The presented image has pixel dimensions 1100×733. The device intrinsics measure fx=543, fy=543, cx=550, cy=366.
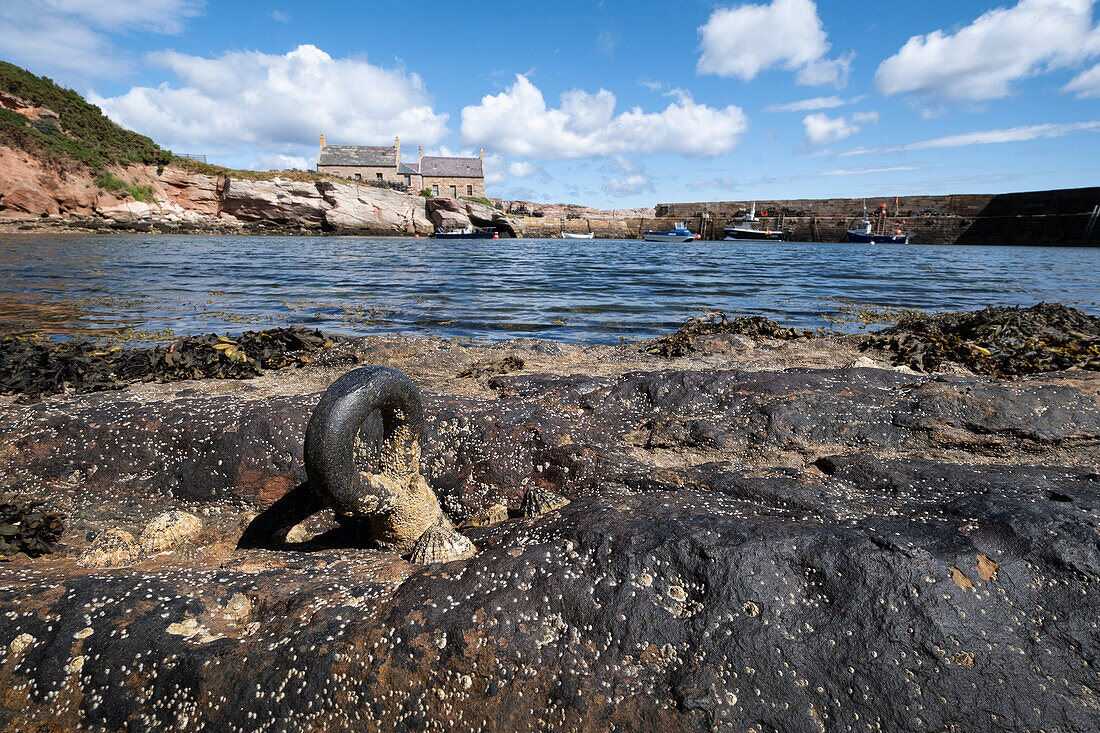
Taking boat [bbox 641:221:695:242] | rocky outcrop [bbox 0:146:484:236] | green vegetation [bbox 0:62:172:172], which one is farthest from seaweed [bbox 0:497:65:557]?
boat [bbox 641:221:695:242]

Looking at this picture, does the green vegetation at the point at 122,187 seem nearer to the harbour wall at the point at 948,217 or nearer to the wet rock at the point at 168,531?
the wet rock at the point at 168,531

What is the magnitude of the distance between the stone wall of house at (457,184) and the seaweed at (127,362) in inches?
2919

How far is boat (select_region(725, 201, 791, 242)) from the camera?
61.8 m

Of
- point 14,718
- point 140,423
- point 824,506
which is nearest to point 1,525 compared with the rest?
point 140,423

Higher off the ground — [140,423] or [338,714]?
[140,423]

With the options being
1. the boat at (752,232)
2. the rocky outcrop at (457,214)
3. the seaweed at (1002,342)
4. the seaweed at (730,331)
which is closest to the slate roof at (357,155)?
the rocky outcrop at (457,214)

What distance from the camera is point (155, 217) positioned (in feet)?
130

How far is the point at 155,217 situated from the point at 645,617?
49041 millimetres

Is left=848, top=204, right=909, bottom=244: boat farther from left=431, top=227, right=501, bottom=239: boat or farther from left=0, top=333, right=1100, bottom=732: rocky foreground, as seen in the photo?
left=0, top=333, right=1100, bottom=732: rocky foreground

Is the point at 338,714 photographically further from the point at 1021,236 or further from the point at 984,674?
the point at 1021,236

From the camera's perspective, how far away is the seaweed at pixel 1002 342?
456 cm

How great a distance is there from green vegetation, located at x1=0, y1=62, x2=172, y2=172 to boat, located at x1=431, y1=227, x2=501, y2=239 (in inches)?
923

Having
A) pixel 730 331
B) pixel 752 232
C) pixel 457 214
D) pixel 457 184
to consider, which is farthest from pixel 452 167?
pixel 730 331

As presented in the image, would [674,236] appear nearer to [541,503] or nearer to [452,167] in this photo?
[452,167]
